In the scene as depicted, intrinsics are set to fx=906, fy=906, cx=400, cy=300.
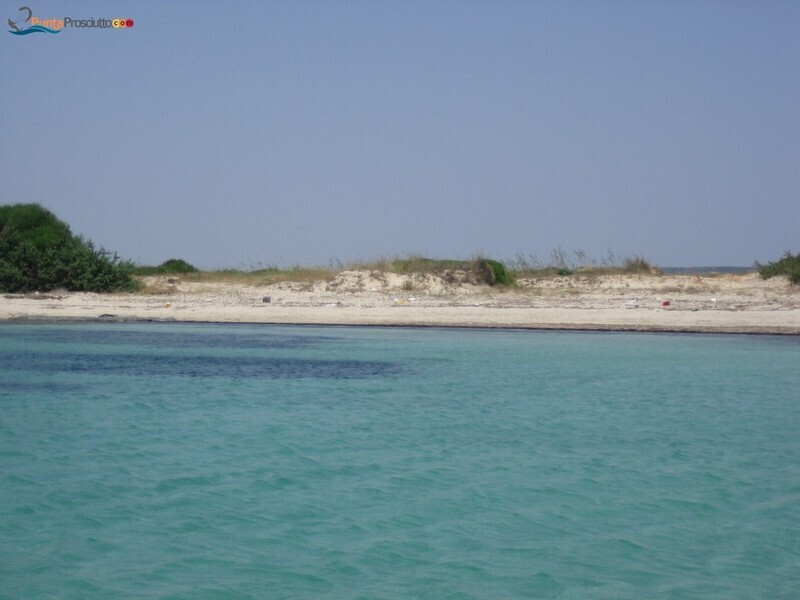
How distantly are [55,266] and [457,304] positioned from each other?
515 inches

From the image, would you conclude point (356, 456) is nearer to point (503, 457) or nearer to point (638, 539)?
point (503, 457)

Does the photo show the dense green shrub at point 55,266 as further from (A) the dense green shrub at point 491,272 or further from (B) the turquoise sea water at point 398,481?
(B) the turquoise sea water at point 398,481

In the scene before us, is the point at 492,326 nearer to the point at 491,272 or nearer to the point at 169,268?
the point at 491,272

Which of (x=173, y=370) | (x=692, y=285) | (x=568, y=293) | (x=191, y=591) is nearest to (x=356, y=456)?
(x=191, y=591)

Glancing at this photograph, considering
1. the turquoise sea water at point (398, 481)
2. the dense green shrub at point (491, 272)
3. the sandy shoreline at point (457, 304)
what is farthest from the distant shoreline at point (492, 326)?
the dense green shrub at point (491, 272)

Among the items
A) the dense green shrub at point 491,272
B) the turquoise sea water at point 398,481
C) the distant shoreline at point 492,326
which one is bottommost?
the turquoise sea water at point 398,481

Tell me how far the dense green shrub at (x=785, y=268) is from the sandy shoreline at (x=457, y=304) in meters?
0.39

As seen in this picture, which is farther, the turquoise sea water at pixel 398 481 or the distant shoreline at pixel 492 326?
the distant shoreline at pixel 492 326

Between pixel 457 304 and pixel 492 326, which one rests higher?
pixel 457 304

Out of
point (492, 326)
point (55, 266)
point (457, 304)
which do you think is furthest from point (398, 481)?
point (55, 266)

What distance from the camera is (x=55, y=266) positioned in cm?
2889

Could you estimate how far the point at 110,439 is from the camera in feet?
30.1

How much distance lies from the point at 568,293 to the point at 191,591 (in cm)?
2522

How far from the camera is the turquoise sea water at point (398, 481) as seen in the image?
17.9 feet
